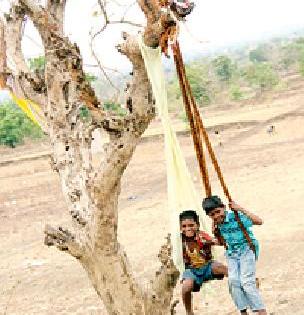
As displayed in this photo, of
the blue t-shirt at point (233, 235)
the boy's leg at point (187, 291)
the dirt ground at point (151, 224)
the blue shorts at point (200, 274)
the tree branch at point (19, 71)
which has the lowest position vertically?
the dirt ground at point (151, 224)

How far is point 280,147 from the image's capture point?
962 inches

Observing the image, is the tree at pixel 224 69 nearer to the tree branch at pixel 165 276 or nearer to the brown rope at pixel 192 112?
the tree branch at pixel 165 276

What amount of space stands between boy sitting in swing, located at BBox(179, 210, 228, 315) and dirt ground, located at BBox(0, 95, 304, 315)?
2877mm

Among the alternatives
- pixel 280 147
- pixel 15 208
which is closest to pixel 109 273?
pixel 15 208

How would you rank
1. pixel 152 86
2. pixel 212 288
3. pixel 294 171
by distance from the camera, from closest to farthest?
pixel 152 86 → pixel 212 288 → pixel 294 171

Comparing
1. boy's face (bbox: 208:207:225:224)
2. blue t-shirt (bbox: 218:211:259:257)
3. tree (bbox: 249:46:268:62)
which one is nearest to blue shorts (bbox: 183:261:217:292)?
blue t-shirt (bbox: 218:211:259:257)

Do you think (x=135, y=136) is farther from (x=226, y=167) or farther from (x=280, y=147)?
(x=280, y=147)

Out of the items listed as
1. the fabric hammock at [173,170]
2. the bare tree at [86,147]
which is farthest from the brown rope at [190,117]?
the bare tree at [86,147]

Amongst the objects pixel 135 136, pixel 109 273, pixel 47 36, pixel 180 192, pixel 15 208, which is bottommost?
pixel 15 208

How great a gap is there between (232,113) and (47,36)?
37937 mm

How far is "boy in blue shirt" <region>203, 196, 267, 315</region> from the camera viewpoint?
4.87 metres

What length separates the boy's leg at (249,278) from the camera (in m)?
4.88

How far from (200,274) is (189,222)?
533 millimetres

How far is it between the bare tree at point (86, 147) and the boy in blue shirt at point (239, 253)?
0.46m
